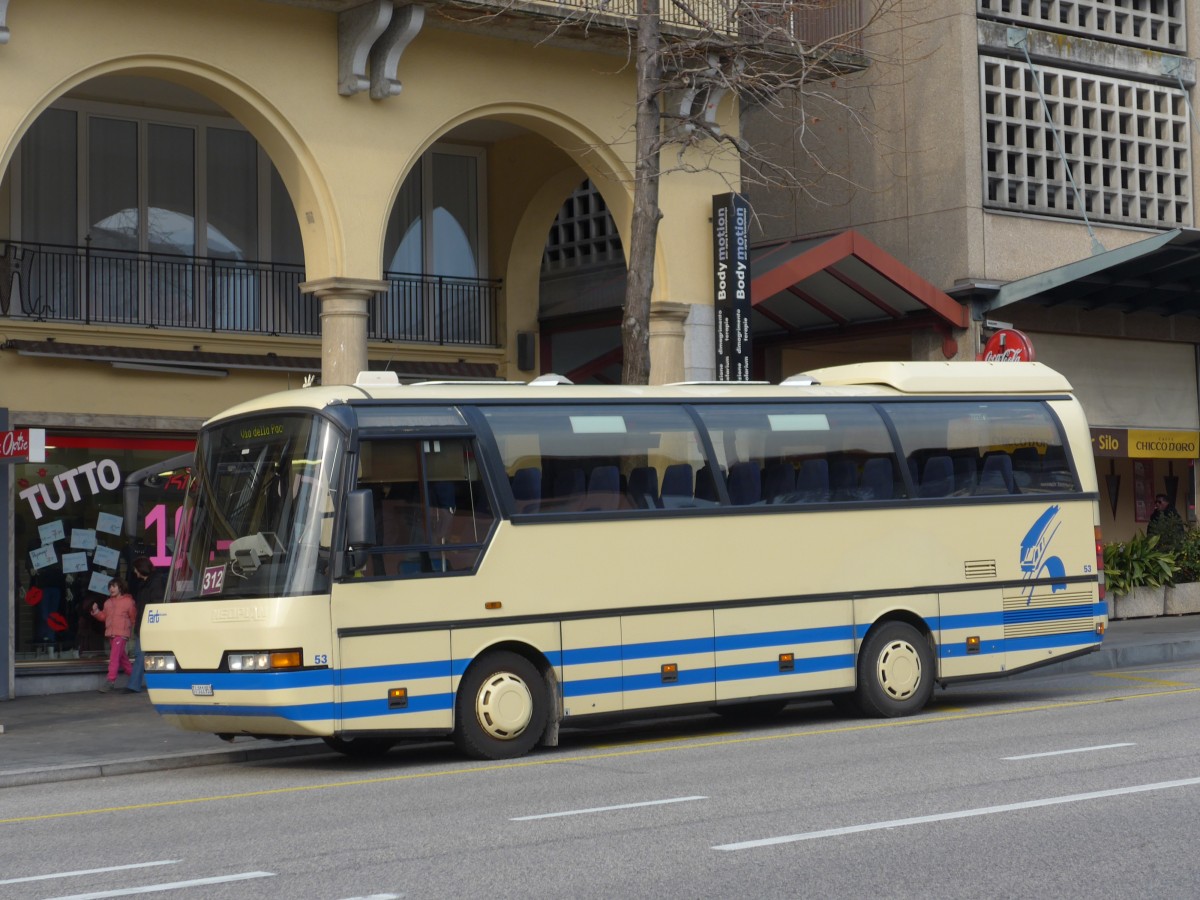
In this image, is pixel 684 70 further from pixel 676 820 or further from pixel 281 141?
pixel 676 820

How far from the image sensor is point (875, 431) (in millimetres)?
15656

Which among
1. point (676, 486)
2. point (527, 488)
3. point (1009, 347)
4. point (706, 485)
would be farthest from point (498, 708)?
point (1009, 347)

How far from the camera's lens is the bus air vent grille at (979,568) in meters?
16.0

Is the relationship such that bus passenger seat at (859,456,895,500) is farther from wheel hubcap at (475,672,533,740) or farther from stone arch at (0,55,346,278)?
stone arch at (0,55,346,278)

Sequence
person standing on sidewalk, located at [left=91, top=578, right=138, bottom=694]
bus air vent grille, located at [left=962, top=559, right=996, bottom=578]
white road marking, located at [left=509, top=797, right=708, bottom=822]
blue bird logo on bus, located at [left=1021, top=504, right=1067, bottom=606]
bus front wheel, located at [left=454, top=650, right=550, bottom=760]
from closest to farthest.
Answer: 1. white road marking, located at [left=509, top=797, right=708, bottom=822]
2. bus front wheel, located at [left=454, top=650, right=550, bottom=760]
3. bus air vent grille, located at [left=962, top=559, right=996, bottom=578]
4. blue bird logo on bus, located at [left=1021, top=504, right=1067, bottom=606]
5. person standing on sidewalk, located at [left=91, top=578, right=138, bottom=694]

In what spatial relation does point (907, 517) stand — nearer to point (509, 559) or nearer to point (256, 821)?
point (509, 559)

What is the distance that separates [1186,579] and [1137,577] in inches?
51.4

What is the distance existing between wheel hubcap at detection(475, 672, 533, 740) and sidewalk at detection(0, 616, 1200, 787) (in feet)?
6.39

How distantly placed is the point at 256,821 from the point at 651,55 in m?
10.1

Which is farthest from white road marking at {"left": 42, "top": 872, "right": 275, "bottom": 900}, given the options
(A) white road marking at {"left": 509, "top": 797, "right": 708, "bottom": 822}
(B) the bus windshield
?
(B) the bus windshield

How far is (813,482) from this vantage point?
15.2 m

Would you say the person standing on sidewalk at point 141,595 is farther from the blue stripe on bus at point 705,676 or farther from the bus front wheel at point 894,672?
the bus front wheel at point 894,672

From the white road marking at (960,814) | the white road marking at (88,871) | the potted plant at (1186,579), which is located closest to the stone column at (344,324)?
the white road marking at (88,871)

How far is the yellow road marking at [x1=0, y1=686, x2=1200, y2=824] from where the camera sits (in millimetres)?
11336
